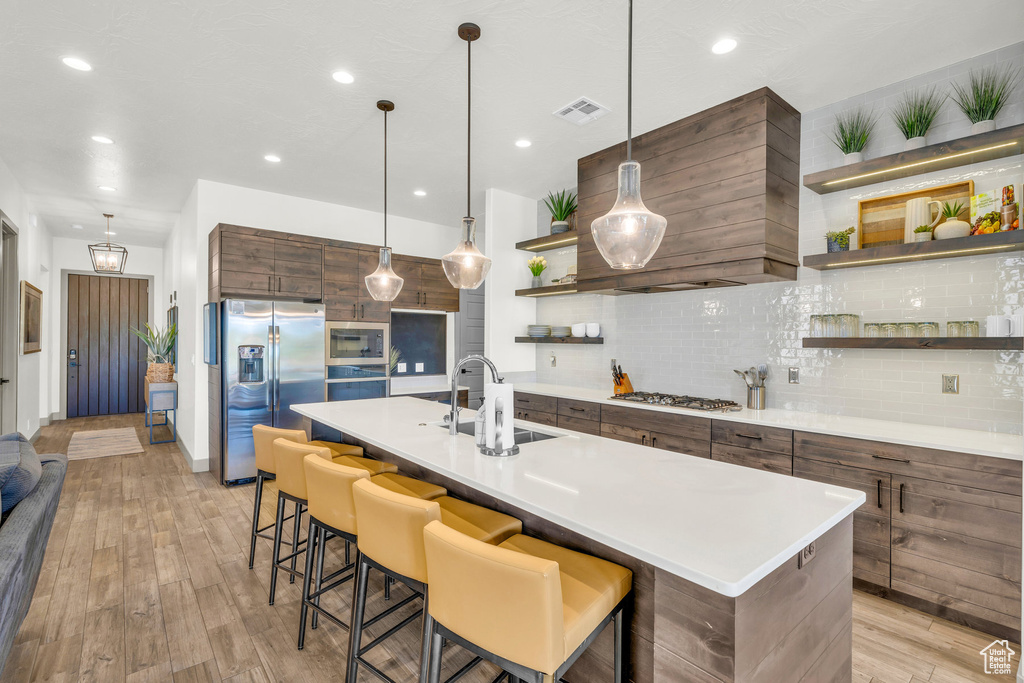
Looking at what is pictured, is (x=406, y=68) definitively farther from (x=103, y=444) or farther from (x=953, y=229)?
(x=103, y=444)

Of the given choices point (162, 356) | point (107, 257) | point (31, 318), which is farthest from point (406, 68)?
point (162, 356)

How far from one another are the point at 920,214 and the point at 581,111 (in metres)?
2.05

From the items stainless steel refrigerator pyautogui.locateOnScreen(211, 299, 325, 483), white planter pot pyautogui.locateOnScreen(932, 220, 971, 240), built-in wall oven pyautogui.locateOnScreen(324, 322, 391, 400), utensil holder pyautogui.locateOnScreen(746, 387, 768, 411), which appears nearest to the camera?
white planter pot pyautogui.locateOnScreen(932, 220, 971, 240)

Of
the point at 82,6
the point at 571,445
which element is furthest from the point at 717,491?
the point at 82,6

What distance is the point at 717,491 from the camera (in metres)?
1.59

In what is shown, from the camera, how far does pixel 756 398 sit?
11.1 feet

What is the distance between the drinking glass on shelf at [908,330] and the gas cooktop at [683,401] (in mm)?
1013

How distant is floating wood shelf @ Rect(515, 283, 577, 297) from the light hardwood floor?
2.81m

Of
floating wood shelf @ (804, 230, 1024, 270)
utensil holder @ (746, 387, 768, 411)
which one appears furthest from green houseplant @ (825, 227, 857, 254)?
utensil holder @ (746, 387, 768, 411)

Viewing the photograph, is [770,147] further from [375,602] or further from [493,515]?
[375,602]

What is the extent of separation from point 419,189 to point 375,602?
3878mm

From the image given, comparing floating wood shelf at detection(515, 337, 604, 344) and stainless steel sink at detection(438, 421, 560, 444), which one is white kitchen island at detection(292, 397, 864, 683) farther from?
floating wood shelf at detection(515, 337, 604, 344)

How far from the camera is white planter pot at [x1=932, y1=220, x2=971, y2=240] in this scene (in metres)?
2.54

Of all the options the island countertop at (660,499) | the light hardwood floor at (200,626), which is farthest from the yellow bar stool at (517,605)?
the light hardwood floor at (200,626)
